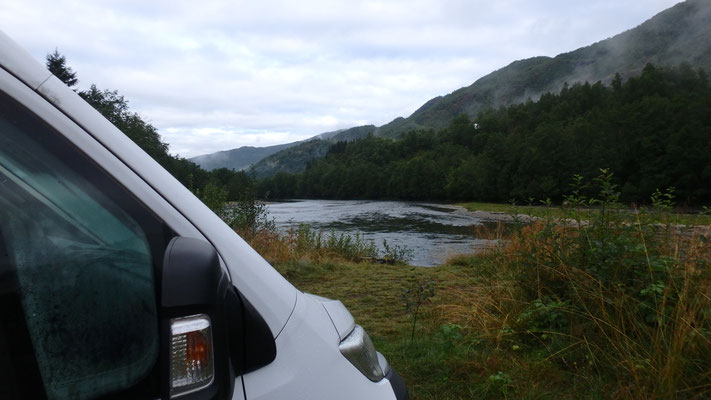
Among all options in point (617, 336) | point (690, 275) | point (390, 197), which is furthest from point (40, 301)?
point (390, 197)

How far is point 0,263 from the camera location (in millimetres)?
Result: 785

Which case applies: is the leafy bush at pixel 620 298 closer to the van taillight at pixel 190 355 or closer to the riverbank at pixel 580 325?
the riverbank at pixel 580 325

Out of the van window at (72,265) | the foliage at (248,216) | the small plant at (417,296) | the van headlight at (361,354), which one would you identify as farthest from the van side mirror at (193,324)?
the foliage at (248,216)

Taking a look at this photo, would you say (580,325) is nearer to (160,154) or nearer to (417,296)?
(417,296)

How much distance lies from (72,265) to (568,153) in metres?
68.1

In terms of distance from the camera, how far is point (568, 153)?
6225 centimetres

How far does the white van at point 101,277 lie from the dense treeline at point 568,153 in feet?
52.3

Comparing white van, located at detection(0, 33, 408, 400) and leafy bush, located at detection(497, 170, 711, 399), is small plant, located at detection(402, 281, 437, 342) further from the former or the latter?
white van, located at detection(0, 33, 408, 400)

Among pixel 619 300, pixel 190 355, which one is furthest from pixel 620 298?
pixel 190 355

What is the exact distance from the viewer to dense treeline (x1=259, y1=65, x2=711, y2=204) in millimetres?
48906

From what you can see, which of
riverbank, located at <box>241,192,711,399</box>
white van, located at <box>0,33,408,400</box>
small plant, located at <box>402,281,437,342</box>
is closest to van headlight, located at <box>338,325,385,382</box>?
white van, located at <box>0,33,408,400</box>

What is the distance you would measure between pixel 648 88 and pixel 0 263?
3823 inches

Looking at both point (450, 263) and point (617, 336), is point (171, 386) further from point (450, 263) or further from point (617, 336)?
point (450, 263)

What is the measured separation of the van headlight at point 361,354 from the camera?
126cm
